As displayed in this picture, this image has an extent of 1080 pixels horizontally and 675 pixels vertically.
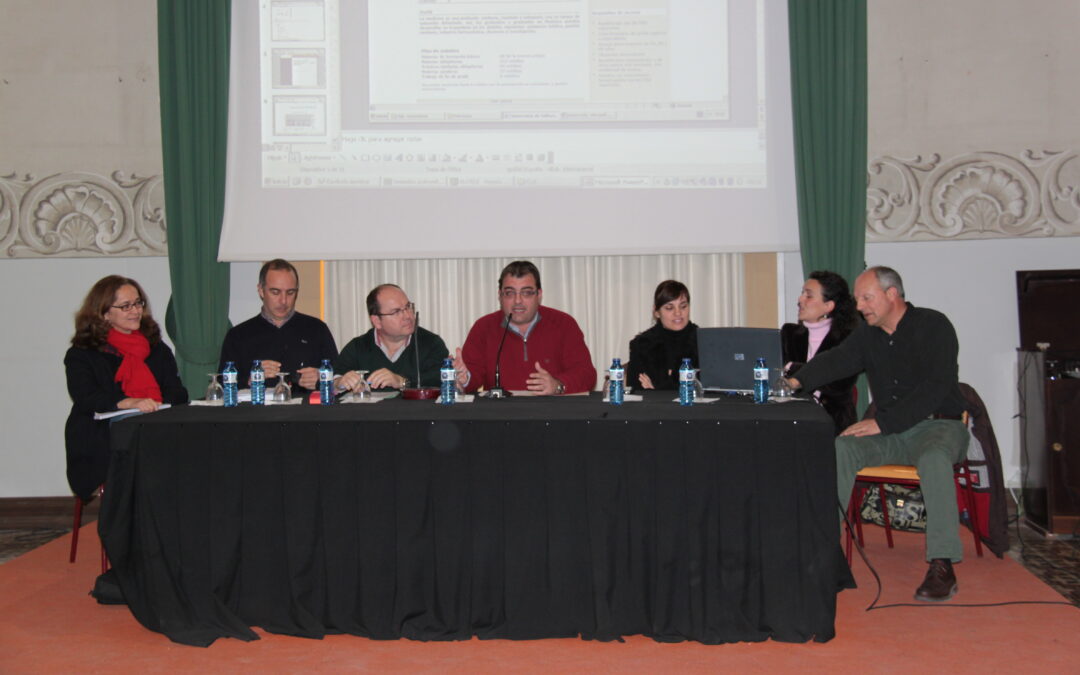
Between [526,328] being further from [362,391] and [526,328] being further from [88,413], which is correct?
[88,413]

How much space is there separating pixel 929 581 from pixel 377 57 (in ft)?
11.3

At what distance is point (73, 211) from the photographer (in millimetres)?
4750

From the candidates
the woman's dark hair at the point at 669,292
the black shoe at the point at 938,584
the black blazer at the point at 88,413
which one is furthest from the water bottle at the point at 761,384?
the black blazer at the point at 88,413

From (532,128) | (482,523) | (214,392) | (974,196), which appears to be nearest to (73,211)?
(214,392)

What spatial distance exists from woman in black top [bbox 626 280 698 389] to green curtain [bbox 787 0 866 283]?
92 cm

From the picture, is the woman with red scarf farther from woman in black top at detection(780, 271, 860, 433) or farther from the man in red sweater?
woman in black top at detection(780, 271, 860, 433)

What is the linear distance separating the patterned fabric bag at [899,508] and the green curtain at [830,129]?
1078 mm

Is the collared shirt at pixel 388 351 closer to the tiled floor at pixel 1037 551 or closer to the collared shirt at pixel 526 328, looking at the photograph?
the collared shirt at pixel 526 328

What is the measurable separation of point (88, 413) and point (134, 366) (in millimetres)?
248

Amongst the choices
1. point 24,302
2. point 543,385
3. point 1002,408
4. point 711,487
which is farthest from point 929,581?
point 24,302

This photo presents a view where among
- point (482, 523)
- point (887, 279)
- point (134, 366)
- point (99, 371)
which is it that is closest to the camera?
point (482, 523)

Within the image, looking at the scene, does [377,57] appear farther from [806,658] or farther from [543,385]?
[806,658]

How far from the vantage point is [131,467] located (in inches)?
112

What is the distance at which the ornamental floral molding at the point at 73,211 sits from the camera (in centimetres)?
475
